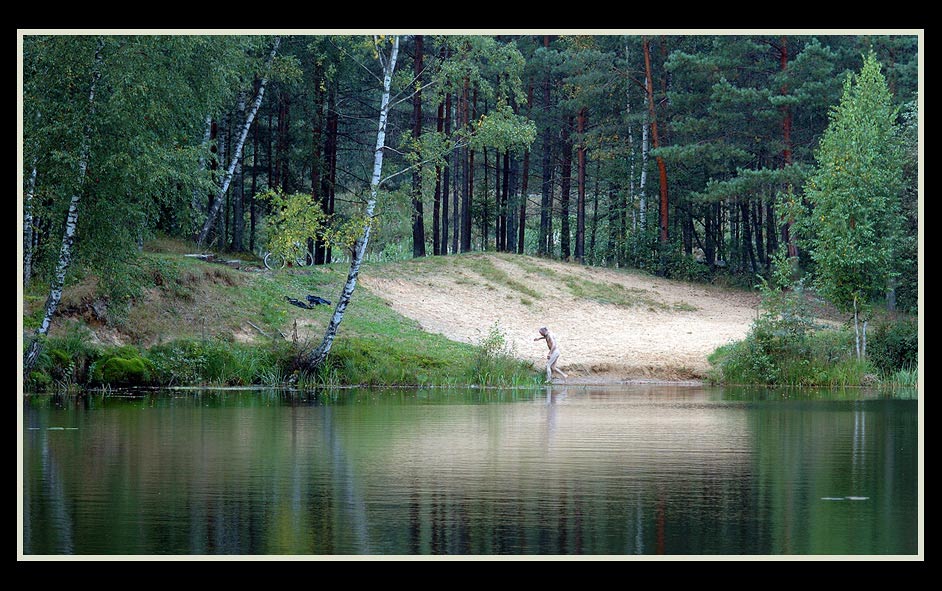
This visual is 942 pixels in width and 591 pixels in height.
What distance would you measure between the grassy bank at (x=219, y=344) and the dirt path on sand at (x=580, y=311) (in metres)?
2.63

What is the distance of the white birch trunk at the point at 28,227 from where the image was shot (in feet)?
74.3

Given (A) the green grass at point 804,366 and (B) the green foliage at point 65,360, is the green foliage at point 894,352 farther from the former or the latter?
(B) the green foliage at point 65,360

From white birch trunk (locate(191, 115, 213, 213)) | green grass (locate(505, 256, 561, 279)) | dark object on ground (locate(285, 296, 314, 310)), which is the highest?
white birch trunk (locate(191, 115, 213, 213))

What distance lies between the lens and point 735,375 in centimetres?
2989

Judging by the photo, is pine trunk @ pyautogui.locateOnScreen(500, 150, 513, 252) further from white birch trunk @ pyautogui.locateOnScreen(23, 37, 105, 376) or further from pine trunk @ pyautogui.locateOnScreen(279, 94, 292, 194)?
white birch trunk @ pyautogui.locateOnScreen(23, 37, 105, 376)

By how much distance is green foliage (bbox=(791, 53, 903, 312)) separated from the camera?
32.0 meters

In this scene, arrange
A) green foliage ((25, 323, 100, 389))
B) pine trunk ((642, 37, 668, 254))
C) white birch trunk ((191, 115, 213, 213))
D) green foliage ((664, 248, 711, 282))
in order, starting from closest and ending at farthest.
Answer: green foliage ((25, 323, 100, 389)) < white birch trunk ((191, 115, 213, 213)) < green foliage ((664, 248, 711, 282)) < pine trunk ((642, 37, 668, 254))

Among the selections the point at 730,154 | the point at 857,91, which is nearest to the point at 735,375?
the point at 857,91

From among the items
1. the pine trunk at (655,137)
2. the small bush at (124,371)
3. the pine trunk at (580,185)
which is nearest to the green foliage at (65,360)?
the small bush at (124,371)

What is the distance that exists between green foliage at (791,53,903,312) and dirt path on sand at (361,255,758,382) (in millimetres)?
3920

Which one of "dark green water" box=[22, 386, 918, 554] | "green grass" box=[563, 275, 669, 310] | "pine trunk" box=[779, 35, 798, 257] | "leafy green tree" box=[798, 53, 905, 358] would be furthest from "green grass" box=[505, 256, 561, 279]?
"dark green water" box=[22, 386, 918, 554]

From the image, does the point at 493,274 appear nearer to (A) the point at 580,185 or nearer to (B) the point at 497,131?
(A) the point at 580,185

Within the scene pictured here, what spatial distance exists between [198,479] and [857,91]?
25998 millimetres

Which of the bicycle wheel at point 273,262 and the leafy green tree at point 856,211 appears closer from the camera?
the leafy green tree at point 856,211
